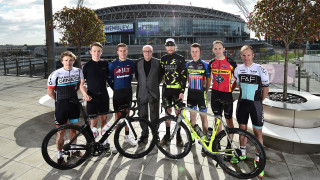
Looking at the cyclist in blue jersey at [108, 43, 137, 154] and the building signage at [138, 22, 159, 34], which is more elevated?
the building signage at [138, 22, 159, 34]

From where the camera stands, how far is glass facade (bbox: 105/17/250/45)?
85.2m

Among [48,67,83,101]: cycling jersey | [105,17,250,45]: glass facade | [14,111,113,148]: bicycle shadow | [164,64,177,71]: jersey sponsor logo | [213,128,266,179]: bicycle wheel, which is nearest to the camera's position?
[213,128,266,179]: bicycle wheel

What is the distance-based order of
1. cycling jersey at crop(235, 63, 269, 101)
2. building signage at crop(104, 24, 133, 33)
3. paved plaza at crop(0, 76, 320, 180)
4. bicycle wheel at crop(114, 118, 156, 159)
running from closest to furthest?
paved plaza at crop(0, 76, 320, 180) → cycling jersey at crop(235, 63, 269, 101) → bicycle wheel at crop(114, 118, 156, 159) → building signage at crop(104, 24, 133, 33)

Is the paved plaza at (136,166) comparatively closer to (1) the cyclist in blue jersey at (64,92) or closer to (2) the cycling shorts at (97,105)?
(1) the cyclist in blue jersey at (64,92)

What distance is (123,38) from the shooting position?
292ft

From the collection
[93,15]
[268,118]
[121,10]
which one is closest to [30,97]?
[93,15]

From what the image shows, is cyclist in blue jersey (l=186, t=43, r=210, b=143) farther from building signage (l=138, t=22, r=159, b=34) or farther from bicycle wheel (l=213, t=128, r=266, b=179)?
building signage (l=138, t=22, r=159, b=34)

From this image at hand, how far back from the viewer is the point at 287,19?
5258 millimetres

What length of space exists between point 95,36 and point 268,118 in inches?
303

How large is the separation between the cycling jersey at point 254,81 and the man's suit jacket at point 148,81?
1.86 metres

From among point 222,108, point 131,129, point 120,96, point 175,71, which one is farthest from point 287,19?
point 131,129

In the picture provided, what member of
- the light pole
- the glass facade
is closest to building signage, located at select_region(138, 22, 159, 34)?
the glass facade

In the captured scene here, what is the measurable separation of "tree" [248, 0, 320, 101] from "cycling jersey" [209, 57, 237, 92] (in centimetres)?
243

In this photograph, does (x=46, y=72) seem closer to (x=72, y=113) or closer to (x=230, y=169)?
(x=72, y=113)
